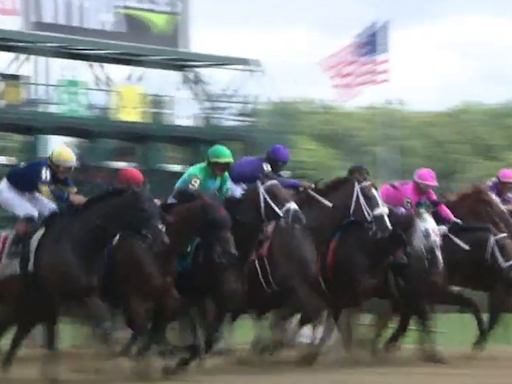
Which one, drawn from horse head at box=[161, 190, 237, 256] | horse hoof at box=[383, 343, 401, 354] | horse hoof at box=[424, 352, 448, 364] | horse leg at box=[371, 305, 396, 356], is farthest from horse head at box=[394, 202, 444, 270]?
horse head at box=[161, 190, 237, 256]

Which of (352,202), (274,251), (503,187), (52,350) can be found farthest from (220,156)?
(503,187)

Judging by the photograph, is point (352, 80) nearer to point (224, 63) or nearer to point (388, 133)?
point (224, 63)

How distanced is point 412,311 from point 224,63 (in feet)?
28.7

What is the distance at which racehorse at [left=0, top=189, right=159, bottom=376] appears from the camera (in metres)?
10.6

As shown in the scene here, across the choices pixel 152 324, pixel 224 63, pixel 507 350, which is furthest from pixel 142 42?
pixel 152 324

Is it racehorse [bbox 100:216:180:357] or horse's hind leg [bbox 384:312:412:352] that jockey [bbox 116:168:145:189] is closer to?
racehorse [bbox 100:216:180:357]

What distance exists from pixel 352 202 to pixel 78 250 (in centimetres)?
318

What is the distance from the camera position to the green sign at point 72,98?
64.8 ft

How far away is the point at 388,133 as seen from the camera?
1572 inches

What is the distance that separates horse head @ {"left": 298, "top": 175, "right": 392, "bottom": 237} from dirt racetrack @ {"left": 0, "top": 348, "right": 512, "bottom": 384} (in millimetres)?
1452

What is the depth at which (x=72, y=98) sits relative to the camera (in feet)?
65.4

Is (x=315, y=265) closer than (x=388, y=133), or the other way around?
(x=315, y=265)

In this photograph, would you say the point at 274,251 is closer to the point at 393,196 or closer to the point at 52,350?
the point at 393,196

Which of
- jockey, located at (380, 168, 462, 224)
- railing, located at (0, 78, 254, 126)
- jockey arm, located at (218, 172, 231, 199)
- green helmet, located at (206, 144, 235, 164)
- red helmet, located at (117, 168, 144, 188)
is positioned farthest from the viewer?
railing, located at (0, 78, 254, 126)
